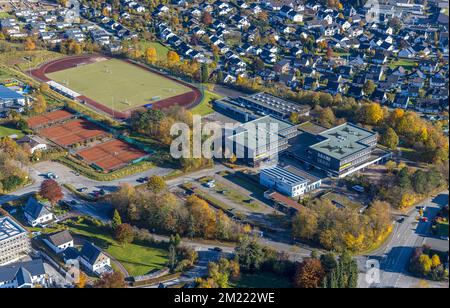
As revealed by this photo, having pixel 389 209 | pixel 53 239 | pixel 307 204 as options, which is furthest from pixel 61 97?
pixel 389 209

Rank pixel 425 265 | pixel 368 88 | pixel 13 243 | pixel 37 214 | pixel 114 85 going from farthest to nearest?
pixel 114 85 → pixel 368 88 → pixel 37 214 → pixel 13 243 → pixel 425 265

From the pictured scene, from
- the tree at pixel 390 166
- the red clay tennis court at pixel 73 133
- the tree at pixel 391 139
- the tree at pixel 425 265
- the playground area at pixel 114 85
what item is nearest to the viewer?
the tree at pixel 425 265

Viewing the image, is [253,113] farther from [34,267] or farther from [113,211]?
[34,267]

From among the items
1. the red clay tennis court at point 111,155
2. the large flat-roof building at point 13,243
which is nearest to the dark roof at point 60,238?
the large flat-roof building at point 13,243

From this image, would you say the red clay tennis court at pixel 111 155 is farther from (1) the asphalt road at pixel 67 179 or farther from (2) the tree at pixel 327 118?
(2) the tree at pixel 327 118

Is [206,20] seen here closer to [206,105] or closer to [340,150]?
[206,105]

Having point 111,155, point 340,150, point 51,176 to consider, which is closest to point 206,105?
point 111,155

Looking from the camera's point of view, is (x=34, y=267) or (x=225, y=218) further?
(x=225, y=218)
